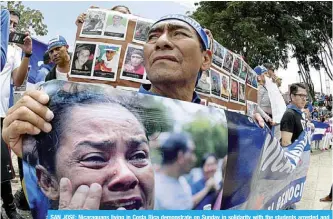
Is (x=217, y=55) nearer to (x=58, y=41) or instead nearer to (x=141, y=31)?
(x=141, y=31)

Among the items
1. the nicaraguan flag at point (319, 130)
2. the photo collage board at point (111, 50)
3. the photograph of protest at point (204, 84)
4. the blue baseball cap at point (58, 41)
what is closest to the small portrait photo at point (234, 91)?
the photograph of protest at point (204, 84)

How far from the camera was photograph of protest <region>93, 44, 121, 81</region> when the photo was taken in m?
2.09

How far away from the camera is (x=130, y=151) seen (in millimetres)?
1225

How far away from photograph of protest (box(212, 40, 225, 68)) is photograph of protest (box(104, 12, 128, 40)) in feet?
1.85

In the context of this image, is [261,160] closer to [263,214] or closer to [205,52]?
[263,214]

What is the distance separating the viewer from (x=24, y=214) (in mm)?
2594

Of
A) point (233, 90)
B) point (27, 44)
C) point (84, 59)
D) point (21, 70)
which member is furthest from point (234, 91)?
point (21, 70)

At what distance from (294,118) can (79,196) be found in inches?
128

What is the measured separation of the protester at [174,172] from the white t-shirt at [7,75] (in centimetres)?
163

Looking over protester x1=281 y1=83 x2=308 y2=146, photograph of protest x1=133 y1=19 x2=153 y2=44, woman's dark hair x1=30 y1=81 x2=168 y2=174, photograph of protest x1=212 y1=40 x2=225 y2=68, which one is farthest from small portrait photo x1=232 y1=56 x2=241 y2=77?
woman's dark hair x1=30 y1=81 x2=168 y2=174

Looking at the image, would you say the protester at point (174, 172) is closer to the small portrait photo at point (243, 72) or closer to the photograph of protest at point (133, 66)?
the photograph of protest at point (133, 66)

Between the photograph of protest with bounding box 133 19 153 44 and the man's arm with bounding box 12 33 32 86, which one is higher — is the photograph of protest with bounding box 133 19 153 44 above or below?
above

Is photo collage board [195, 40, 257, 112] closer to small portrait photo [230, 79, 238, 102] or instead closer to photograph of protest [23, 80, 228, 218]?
small portrait photo [230, 79, 238, 102]

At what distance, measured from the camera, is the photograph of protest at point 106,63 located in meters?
2.09
